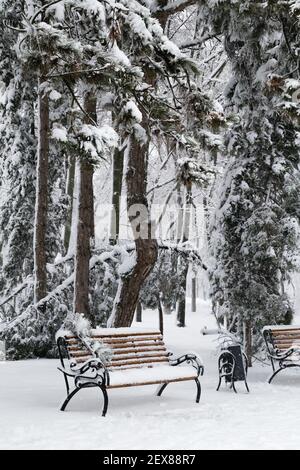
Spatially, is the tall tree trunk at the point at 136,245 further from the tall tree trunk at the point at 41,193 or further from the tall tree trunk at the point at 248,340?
the tall tree trunk at the point at 41,193

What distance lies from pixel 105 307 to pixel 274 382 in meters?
5.13

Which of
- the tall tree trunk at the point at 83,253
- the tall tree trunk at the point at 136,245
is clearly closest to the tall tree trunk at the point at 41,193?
the tall tree trunk at the point at 83,253

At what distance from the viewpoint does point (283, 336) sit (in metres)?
9.63

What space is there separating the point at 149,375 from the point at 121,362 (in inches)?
19.9

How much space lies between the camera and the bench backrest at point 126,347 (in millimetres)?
7160

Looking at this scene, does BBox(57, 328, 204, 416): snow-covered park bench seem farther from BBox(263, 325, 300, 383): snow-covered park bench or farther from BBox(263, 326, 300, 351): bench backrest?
BBox(263, 326, 300, 351): bench backrest

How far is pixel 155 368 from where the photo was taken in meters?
7.49

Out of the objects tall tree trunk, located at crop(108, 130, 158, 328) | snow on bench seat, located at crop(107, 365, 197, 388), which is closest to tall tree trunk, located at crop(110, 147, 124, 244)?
tall tree trunk, located at crop(108, 130, 158, 328)

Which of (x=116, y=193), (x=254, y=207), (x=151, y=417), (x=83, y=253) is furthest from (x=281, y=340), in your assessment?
(x=116, y=193)

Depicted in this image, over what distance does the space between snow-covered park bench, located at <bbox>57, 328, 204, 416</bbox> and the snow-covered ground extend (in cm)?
32

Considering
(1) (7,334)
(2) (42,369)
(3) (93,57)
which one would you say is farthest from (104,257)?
(3) (93,57)

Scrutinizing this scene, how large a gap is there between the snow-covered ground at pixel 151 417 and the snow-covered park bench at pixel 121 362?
1.05 ft

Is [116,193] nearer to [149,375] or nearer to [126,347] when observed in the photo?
[126,347]
